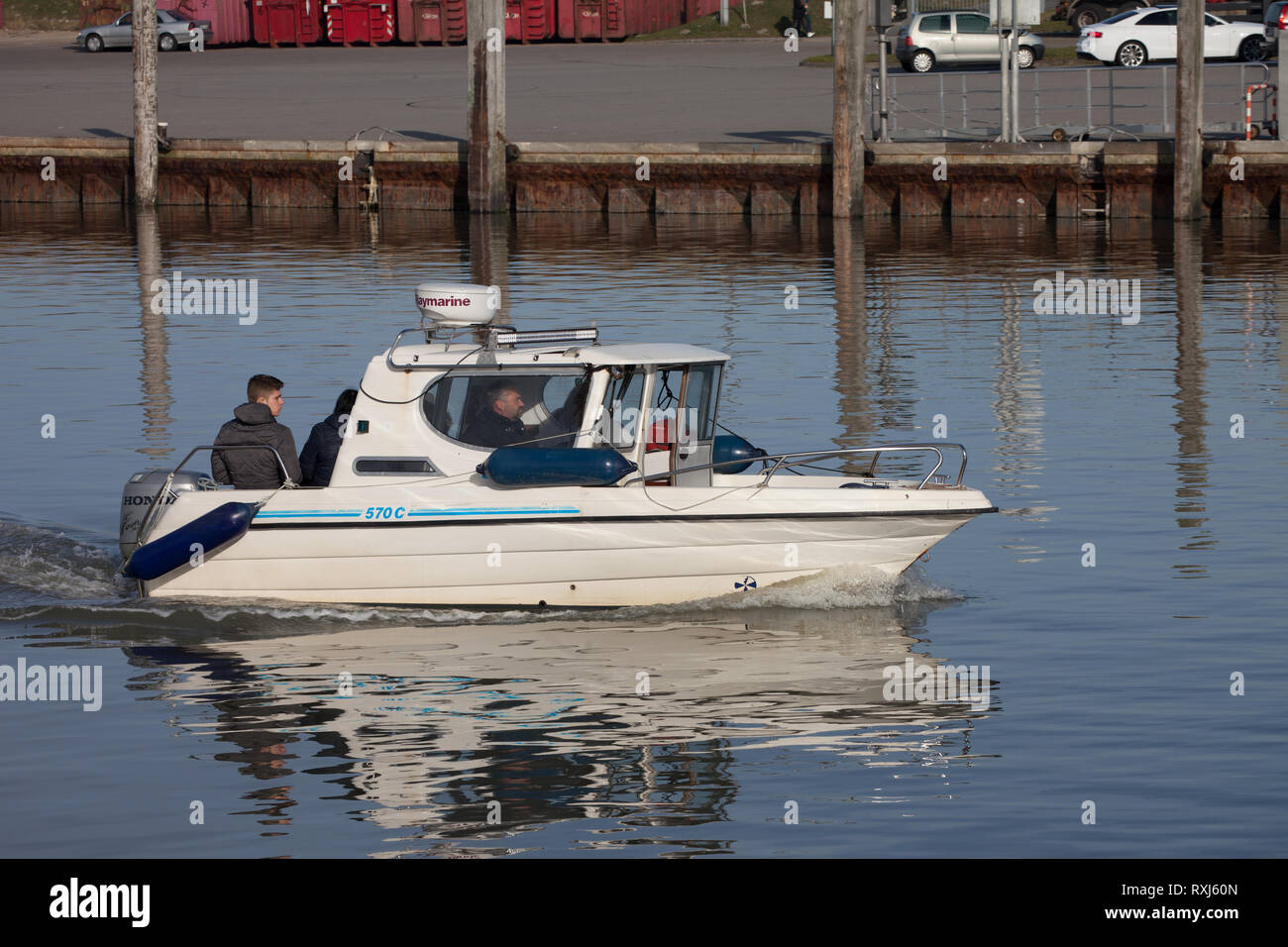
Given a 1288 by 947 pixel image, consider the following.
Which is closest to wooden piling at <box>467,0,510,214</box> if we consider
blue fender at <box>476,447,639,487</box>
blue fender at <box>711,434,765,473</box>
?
blue fender at <box>711,434,765,473</box>

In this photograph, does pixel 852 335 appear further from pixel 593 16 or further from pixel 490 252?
pixel 593 16

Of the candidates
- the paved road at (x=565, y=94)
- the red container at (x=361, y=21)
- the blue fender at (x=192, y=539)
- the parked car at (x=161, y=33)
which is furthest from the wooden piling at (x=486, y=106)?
Answer: the parked car at (x=161, y=33)

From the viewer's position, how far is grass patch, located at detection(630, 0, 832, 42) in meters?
67.1

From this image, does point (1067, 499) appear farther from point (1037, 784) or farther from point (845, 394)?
point (1037, 784)

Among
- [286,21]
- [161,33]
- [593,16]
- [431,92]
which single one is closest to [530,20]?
[593,16]

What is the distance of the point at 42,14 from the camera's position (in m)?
79.7

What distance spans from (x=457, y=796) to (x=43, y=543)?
6652mm

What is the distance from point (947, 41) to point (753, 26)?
17294 millimetres

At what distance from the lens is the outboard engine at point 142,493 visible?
1398 centimetres

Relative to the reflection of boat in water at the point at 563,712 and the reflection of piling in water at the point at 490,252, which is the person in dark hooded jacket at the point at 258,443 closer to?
the reflection of boat in water at the point at 563,712

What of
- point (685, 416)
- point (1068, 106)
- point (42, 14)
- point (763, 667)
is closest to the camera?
point (763, 667)

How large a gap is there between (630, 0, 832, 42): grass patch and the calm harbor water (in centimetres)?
4506

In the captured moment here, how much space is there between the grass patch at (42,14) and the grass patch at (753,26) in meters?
26.6

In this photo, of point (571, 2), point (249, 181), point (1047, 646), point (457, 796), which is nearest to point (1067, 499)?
point (1047, 646)
